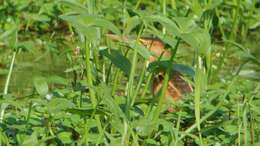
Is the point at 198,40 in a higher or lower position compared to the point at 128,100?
higher

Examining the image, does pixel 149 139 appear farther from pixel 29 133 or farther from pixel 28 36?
pixel 28 36

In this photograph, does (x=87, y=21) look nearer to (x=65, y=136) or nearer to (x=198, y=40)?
(x=198, y=40)

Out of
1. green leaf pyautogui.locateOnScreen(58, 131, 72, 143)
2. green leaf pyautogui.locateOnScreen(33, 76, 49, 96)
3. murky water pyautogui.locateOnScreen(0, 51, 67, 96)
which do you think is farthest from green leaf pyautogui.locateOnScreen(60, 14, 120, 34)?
murky water pyautogui.locateOnScreen(0, 51, 67, 96)

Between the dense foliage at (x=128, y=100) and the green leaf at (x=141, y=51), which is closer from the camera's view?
the dense foliage at (x=128, y=100)

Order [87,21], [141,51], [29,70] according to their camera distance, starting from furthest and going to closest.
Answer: [29,70], [141,51], [87,21]

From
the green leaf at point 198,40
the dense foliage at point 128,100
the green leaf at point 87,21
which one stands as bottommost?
the dense foliage at point 128,100

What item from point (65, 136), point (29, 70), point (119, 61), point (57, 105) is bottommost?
point (29, 70)

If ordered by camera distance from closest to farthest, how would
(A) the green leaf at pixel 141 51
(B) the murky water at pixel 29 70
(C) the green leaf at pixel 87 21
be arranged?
(C) the green leaf at pixel 87 21
(A) the green leaf at pixel 141 51
(B) the murky water at pixel 29 70

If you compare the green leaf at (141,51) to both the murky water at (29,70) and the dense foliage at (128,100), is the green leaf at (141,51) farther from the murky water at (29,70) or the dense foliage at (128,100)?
the murky water at (29,70)

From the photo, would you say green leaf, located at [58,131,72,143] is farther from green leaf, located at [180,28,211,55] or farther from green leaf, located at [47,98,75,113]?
green leaf, located at [180,28,211,55]

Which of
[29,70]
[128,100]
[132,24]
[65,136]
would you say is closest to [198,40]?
[132,24]

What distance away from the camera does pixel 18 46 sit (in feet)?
8.09

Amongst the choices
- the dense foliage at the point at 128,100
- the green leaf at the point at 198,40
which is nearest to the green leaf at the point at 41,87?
the dense foliage at the point at 128,100

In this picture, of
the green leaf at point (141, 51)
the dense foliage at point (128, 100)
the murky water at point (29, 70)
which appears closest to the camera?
the dense foliage at point (128, 100)
